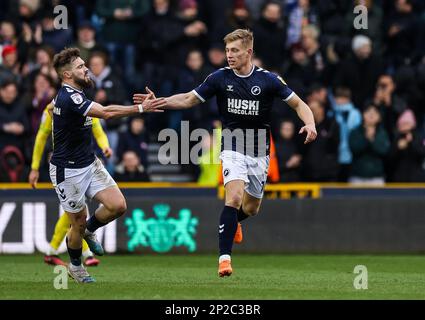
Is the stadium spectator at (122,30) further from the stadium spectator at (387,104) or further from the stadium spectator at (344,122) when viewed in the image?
the stadium spectator at (387,104)

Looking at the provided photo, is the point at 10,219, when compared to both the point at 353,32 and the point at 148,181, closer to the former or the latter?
the point at 148,181

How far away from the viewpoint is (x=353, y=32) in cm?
2086

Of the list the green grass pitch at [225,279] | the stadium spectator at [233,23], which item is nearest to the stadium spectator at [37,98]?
the green grass pitch at [225,279]

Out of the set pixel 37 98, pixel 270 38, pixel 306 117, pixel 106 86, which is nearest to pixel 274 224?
pixel 106 86

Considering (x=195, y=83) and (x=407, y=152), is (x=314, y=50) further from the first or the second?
(x=407, y=152)

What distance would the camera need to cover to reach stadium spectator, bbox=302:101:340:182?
18906 mm

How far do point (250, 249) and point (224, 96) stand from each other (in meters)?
5.47

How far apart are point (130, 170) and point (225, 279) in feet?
19.3

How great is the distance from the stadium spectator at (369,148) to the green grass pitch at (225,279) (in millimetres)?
2083

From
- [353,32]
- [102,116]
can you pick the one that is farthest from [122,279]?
[353,32]

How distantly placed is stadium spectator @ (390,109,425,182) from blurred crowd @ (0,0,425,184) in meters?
0.02

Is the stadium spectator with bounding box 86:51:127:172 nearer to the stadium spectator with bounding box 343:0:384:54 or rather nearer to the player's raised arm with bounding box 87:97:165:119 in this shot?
the stadium spectator with bounding box 343:0:384:54

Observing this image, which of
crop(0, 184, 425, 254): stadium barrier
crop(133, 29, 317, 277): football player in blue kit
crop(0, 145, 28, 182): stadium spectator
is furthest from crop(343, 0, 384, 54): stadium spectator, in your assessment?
crop(133, 29, 317, 277): football player in blue kit

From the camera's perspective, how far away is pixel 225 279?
12867 millimetres
